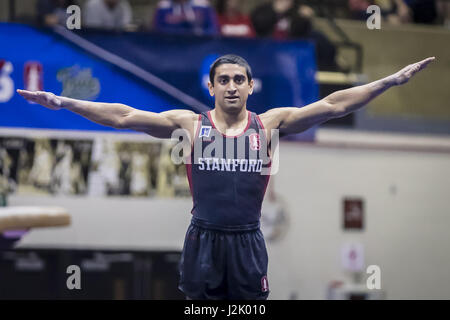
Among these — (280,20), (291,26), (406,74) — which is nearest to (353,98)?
(406,74)

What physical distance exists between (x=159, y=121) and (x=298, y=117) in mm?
913

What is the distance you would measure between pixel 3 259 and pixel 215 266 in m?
4.51

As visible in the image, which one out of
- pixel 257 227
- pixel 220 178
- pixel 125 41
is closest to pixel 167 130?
pixel 220 178

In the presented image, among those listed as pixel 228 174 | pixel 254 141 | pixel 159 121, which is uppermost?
pixel 159 121

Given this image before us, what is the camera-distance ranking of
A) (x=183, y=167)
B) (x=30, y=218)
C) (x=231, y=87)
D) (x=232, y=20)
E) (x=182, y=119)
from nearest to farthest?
(x=231, y=87) → (x=182, y=119) → (x=30, y=218) → (x=183, y=167) → (x=232, y=20)

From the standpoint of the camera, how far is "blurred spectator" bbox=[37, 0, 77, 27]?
802 centimetres

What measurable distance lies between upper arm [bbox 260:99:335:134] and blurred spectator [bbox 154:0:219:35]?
12.9ft

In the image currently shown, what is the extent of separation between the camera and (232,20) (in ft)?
30.4

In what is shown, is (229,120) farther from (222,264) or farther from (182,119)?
(222,264)

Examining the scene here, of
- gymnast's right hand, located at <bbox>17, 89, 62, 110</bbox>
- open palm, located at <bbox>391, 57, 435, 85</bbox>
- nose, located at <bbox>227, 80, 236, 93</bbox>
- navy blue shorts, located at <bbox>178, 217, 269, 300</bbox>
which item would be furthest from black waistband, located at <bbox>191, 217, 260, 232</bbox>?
open palm, located at <bbox>391, 57, 435, 85</bbox>

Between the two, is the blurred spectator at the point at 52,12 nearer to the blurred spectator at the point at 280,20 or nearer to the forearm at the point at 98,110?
the blurred spectator at the point at 280,20

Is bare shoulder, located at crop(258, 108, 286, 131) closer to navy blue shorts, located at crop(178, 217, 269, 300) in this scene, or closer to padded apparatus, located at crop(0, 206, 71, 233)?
navy blue shorts, located at crop(178, 217, 269, 300)

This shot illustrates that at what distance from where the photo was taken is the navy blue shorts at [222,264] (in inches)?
180
